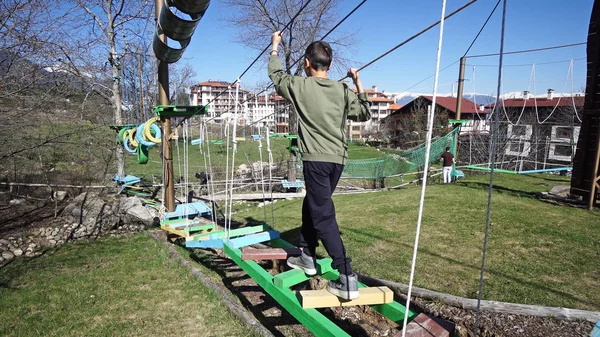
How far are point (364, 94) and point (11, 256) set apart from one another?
23.9 ft

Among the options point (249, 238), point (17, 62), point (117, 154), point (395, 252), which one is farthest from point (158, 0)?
point (117, 154)

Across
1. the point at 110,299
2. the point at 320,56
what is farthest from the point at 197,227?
the point at 320,56

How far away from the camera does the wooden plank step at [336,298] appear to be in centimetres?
249

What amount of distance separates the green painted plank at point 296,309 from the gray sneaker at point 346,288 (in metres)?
0.20

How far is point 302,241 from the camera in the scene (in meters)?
2.95

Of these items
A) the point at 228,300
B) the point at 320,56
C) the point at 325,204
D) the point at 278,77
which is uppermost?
the point at 320,56

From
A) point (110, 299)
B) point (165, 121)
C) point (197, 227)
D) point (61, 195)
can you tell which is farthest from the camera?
point (61, 195)

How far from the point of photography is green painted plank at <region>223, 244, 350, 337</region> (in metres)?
2.25

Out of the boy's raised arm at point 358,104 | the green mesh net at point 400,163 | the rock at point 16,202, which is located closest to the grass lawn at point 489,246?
the boy's raised arm at point 358,104

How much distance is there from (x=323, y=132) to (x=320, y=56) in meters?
0.57

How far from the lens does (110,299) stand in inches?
161

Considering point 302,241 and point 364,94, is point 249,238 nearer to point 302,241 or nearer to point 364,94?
point 302,241

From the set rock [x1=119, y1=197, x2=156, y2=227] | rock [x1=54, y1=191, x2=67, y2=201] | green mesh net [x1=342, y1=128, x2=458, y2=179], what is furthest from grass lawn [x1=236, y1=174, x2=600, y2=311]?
rock [x1=54, y1=191, x2=67, y2=201]

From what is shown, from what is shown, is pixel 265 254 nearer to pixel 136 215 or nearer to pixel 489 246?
pixel 489 246
